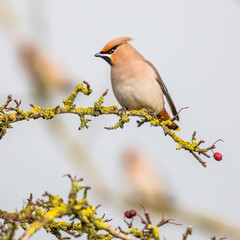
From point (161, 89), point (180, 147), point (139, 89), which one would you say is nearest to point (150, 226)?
point (180, 147)

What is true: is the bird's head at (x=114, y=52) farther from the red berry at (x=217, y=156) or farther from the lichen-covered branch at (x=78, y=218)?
the lichen-covered branch at (x=78, y=218)

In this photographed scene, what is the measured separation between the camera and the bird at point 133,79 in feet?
19.5

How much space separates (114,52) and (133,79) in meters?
0.51

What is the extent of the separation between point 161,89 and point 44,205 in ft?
13.1

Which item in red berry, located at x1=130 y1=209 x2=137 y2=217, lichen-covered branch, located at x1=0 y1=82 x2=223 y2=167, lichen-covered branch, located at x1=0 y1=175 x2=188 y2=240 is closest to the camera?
lichen-covered branch, located at x1=0 y1=175 x2=188 y2=240

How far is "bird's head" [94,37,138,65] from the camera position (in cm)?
630

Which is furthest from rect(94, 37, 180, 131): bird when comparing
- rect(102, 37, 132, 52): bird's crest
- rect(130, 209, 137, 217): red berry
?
rect(130, 209, 137, 217): red berry

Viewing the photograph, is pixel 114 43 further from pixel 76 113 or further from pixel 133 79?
pixel 76 113

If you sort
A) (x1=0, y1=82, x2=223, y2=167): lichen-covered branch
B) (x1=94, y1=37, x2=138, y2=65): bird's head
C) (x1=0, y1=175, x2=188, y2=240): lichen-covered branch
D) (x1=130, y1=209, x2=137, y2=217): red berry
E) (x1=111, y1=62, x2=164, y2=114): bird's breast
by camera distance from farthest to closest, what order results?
(x1=94, y1=37, x2=138, y2=65): bird's head → (x1=111, y1=62, x2=164, y2=114): bird's breast → (x1=0, y1=82, x2=223, y2=167): lichen-covered branch → (x1=130, y1=209, x2=137, y2=217): red berry → (x1=0, y1=175, x2=188, y2=240): lichen-covered branch

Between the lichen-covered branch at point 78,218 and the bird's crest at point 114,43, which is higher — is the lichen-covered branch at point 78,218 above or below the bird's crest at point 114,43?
below

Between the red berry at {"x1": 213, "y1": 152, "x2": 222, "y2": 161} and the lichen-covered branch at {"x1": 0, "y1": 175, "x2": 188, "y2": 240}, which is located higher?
the red berry at {"x1": 213, "y1": 152, "x2": 222, "y2": 161}

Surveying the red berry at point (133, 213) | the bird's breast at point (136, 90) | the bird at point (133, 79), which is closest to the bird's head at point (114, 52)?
the bird at point (133, 79)

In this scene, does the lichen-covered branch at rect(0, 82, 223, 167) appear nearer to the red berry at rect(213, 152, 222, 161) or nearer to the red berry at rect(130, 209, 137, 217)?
the red berry at rect(213, 152, 222, 161)

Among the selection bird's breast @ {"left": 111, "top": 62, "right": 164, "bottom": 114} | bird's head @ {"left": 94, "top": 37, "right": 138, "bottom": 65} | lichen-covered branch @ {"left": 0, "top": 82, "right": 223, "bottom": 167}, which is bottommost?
lichen-covered branch @ {"left": 0, "top": 82, "right": 223, "bottom": 167}
